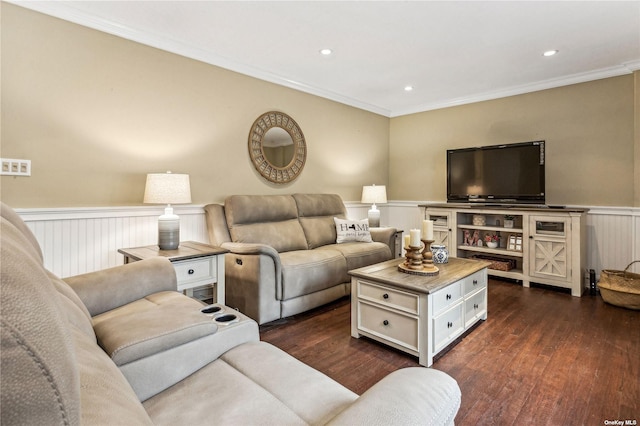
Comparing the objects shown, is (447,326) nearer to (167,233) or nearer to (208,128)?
(167,233)

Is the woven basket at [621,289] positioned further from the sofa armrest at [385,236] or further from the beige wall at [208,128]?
the sofa armrest at [385,236]

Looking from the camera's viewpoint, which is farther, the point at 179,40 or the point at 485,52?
the point at 485,52

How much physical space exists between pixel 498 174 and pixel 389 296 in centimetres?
280

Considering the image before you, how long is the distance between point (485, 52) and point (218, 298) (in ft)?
10.9

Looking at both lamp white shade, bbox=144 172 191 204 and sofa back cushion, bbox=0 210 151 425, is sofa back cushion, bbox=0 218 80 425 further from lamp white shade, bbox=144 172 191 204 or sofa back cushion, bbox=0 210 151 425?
lamp white shade, bbox=144 172 191 204

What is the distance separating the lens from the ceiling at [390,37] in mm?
2414

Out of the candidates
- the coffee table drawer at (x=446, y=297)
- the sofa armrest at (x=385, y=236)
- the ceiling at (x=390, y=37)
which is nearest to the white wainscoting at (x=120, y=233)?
the ceiling at (x=390, y=37)

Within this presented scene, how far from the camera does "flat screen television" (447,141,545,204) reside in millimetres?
3821

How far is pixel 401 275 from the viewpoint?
7.54 ft

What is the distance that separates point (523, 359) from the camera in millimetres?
2127

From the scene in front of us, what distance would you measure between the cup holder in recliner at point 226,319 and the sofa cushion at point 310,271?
4.02ft

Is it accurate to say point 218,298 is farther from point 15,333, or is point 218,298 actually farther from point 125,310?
point 15,333

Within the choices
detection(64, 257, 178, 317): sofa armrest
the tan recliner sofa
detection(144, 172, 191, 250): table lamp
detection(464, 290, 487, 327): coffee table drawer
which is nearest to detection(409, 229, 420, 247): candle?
detection(464, 290, 487, 327): coffee table drawer

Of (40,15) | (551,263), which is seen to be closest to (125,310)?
(40,15)
